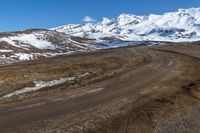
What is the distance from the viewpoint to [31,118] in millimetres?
19672

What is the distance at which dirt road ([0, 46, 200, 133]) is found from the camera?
61.2 ft

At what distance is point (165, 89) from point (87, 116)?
9722mm

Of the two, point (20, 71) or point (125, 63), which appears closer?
point (20, 71)

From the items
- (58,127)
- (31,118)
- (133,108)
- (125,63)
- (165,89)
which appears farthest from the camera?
(125,63)

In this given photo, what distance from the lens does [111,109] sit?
71.0ft

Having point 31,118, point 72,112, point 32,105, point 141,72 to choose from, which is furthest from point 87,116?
point 141,72

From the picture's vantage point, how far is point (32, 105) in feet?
74.5

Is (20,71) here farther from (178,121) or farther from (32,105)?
(178,121)

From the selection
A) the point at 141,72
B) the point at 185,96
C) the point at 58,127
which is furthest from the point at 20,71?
the point at 58,127

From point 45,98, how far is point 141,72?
50.1 ft

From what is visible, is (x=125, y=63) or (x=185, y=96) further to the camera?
(x=125, y=63)

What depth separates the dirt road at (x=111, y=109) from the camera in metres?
18.6

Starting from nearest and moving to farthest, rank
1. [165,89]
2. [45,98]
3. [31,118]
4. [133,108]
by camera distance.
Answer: [31,118] → [133,108] → [45,98] → [165,89]

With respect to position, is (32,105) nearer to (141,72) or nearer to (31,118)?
(31,118)
